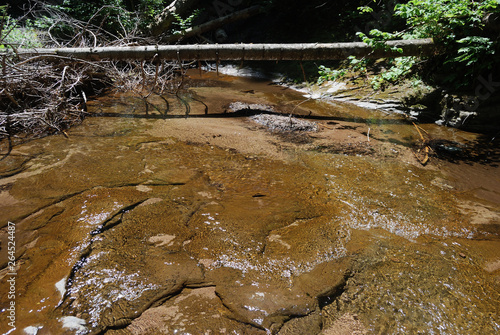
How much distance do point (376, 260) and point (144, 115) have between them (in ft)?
15.0

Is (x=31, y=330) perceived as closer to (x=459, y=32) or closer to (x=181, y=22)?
(x=459, y=32)

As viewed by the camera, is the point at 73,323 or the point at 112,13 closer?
the point at 73,323

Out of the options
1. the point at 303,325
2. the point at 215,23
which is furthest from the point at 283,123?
the point at 215,23

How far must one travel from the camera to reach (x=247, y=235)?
7.70 ft

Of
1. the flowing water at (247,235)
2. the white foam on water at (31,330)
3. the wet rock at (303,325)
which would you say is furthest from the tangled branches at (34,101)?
the wet rock at (303,325)

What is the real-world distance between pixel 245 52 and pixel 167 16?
544cm

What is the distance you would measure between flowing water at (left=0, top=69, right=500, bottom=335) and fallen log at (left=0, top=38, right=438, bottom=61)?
184 centimetres

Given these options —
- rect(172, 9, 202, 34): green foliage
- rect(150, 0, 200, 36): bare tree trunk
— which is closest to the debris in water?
rect(172, 9, 202, 34): green foliage

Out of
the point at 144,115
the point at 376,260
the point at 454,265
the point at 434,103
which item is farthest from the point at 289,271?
the point at 434,103

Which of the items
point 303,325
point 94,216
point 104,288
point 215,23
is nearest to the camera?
point 303,325

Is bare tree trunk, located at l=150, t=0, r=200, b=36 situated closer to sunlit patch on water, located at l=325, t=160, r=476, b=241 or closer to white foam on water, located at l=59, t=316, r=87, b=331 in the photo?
sunlit patch on water, located at l=325, t=160, r=476, b=241

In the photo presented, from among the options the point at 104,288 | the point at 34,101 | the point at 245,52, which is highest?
the point at 245,52

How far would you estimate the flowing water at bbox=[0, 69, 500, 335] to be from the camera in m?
1.73

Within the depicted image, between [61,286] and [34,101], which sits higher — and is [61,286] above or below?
below
